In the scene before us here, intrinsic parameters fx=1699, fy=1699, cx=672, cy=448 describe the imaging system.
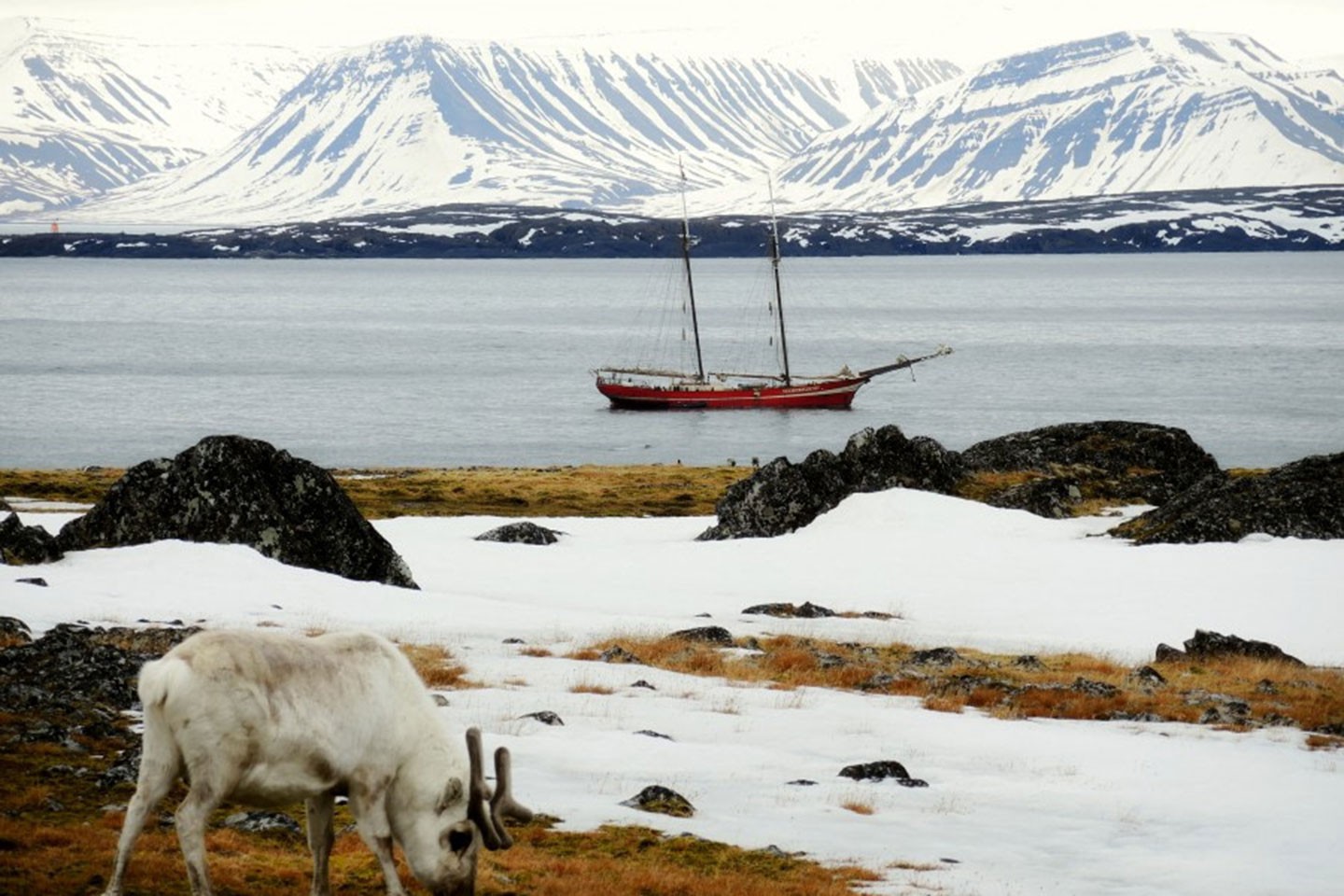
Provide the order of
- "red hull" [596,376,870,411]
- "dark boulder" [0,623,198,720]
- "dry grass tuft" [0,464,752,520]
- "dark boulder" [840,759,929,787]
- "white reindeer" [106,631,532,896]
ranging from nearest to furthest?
"white reindeer" [106,631,532,896], "dark boulder" [0,623,198,720], "dark boulder" [840,759,929,787], "dry grass tuft" [0,464,752,520], "red hull" [596,376,870,411]

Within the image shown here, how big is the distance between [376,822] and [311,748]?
0.75 meters

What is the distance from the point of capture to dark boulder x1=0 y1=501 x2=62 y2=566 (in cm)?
3403

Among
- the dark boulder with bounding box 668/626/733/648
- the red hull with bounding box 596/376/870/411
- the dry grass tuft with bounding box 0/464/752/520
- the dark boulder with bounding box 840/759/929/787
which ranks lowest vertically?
the red hull with bounding box 596/376/870/411

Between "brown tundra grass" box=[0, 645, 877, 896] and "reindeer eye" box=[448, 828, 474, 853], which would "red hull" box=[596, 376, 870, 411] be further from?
"reindeer eye" box=[448, 828, 474, 853]

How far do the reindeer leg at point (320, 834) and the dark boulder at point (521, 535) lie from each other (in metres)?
35.8

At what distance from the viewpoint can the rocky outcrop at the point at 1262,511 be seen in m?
45.5

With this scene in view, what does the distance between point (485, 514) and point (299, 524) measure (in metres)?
28.0

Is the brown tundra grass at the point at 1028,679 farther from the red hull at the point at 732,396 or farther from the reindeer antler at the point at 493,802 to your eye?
the red hull at the point at 732,396

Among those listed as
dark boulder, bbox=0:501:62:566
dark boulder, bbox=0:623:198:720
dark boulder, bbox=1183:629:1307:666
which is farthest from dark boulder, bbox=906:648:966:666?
dark boulder, bbox=0:501:62:566

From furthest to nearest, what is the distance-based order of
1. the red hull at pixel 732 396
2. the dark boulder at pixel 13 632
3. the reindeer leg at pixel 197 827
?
the red hull at pixel 732 396 < the dark boulder at pixel 13 632 < the reindeer leg at pixel 197 827

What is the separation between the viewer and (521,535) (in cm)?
4903

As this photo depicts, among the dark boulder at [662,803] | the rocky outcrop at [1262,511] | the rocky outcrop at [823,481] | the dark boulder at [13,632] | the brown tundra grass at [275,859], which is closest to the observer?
the brown tundra grass at [275,859]

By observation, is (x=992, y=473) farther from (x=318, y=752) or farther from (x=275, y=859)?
(x=318, y=752)

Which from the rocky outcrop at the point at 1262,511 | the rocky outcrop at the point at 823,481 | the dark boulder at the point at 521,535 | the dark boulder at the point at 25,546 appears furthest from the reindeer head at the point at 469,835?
the rocky outcrop at the point at 823,481
